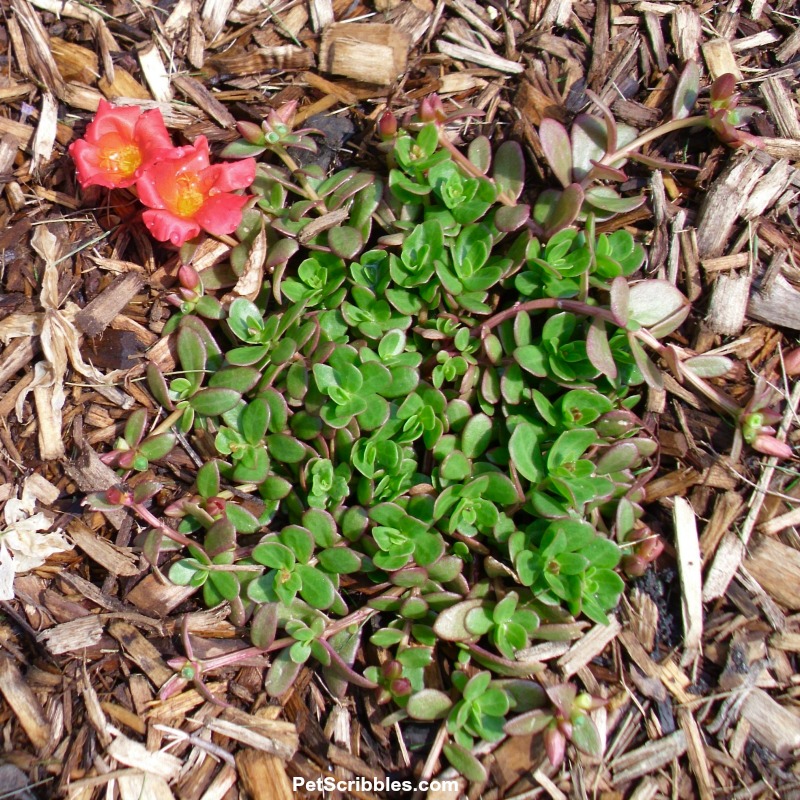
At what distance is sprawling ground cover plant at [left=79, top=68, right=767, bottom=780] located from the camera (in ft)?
7.83

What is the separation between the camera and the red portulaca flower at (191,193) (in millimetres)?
2648

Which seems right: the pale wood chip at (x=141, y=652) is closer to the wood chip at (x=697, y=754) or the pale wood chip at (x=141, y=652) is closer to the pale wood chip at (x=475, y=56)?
the wood chip at (x=697, y=754)

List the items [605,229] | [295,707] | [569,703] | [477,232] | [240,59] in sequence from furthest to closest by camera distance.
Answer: [240,59] → [605,229] → [477,232] → [295,707] → [569,703]

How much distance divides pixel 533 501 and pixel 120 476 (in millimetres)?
1513

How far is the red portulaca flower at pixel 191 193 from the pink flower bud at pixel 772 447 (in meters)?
2.05

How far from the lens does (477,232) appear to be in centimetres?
268

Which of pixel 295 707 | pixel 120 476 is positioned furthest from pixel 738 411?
pixel 120 476

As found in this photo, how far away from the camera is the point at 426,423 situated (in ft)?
8.32

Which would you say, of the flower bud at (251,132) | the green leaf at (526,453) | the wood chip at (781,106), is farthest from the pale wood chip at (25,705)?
the wood chip at (781,106)

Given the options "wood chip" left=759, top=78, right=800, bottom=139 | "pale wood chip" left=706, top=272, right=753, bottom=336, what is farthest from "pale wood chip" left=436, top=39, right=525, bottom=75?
"pale wood chip" left=706, top=272, right=753, bottom=336

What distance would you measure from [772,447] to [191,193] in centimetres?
233

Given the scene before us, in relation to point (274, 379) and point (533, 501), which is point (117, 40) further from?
point (533, 501)

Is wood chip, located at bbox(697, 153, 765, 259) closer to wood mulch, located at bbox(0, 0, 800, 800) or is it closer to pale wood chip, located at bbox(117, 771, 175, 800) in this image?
wood mulch, located at bbox(0, 0, 800, 800)

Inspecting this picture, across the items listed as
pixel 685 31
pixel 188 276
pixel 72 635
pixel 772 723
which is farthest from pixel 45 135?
pixel 772 723
